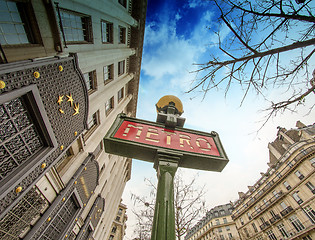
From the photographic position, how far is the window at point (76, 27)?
684cm

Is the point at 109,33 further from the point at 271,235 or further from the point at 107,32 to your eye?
the point at 271,235

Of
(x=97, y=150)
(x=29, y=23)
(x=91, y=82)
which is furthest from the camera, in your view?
(x=97, y=150)

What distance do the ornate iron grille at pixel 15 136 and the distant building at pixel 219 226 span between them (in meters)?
46.6

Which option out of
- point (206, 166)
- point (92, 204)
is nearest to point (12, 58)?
point (206, 166)

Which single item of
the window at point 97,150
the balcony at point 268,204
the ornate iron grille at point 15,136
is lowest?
the ornate iron grille at point 15,136

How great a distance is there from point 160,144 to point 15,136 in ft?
16.2

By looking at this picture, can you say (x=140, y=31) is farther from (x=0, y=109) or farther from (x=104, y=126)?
(x=0, y=109)

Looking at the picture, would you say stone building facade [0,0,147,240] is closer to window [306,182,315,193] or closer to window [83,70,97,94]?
window [83,70,97,94]

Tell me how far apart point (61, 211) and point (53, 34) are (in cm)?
899

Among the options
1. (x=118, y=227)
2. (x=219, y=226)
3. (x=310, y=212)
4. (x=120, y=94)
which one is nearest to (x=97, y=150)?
(x=120, y=94)

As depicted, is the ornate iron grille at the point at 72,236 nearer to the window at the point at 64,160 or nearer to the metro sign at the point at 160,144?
the window at the point at 64,160

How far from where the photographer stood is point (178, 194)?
11898 mm

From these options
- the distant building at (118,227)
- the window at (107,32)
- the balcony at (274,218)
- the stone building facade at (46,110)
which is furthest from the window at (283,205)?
the distant building at (118,227)

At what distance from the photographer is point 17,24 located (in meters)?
4.72
